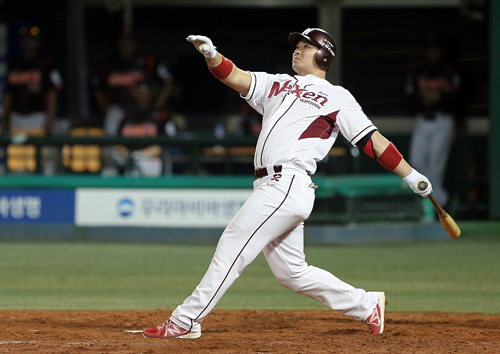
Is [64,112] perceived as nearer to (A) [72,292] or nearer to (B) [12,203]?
(B) [12,203]

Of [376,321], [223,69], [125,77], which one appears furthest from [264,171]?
[125,77]

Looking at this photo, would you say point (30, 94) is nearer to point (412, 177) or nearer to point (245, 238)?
point (245, 238)

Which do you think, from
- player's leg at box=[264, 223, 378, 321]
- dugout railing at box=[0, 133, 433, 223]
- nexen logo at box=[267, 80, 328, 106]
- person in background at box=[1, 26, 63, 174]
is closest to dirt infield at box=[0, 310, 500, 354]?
player's leg at box=[264, 223, 378, 321]

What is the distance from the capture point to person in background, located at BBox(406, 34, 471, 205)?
38.4 ft

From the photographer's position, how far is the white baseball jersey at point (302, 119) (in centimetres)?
440

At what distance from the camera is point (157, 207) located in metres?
9.68

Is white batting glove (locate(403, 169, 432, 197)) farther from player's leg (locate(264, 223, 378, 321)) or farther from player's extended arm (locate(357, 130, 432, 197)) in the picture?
player's leg (locate(264, 223, 378, 321))

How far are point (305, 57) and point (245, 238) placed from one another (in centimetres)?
113

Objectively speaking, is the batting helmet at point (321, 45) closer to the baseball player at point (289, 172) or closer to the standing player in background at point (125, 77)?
the baseball player at point (289, 172)

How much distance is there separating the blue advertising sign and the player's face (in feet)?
18.9

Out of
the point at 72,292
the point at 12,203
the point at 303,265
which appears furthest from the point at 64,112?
the point at 303,265

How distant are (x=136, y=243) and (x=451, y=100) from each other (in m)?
5.31

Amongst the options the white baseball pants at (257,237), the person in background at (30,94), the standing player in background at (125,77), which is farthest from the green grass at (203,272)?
the standing player in background at (125,77)

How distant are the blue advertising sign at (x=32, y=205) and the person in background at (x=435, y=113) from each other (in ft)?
16.9
